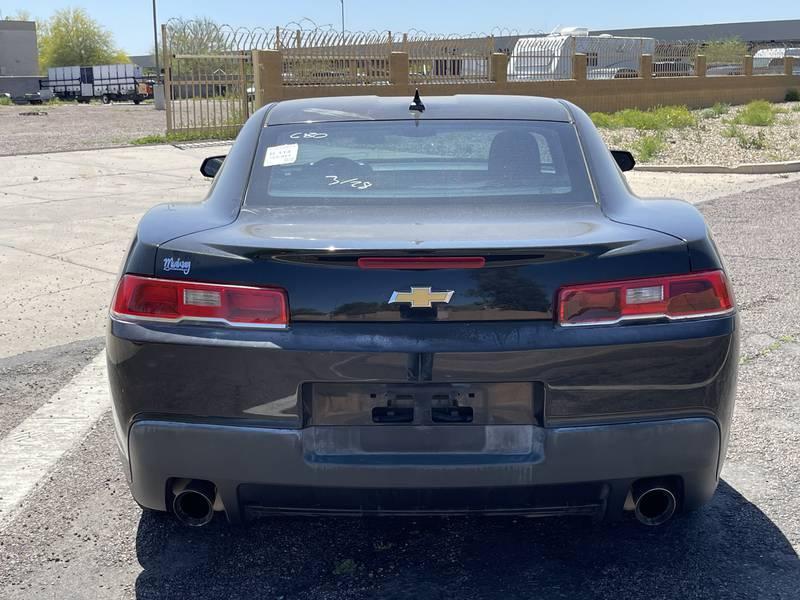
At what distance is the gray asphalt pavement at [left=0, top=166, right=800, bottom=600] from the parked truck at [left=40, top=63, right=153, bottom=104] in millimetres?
60120

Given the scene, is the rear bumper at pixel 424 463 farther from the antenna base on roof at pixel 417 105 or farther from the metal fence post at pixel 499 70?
the metal fence post at pixel 499 70

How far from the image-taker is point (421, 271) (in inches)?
111

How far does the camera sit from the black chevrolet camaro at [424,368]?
110 inches

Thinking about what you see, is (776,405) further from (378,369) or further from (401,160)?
(378,369)

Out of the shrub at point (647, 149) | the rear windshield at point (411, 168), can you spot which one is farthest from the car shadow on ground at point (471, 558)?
the shrub at point (647, 149)

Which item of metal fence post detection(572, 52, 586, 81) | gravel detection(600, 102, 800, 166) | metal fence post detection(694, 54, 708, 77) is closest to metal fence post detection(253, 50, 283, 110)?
gravel detection(600, 102, 800, 166)

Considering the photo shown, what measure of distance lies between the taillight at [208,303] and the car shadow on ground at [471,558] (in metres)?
0.90

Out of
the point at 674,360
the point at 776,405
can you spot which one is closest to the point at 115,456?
the point at 674,360

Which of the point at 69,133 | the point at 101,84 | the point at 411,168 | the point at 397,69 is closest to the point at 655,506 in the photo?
the point at 411,168

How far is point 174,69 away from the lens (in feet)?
69.0

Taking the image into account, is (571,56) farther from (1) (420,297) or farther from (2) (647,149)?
(1) (420,297)

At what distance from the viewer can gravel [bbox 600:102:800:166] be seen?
17453 mm

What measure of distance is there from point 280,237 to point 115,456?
1.81 m

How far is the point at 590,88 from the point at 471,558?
28427 mm
